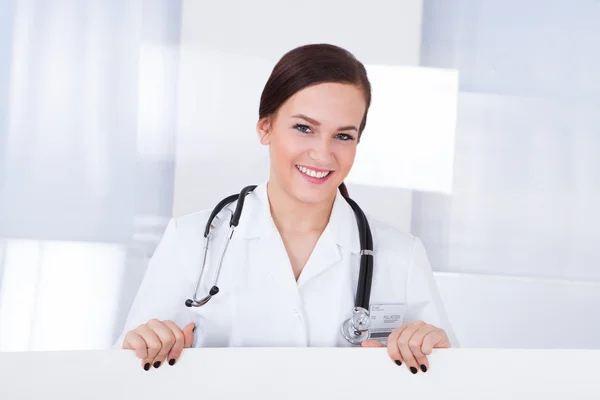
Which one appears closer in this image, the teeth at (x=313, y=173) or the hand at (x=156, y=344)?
the hand at (x=156, y=344)

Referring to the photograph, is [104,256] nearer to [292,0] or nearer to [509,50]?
[292,0]

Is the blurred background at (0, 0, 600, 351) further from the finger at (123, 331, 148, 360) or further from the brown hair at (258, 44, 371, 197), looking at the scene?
the finger at (123, 331, 148, 360)

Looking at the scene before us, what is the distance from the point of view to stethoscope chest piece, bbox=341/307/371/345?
122 centimetres

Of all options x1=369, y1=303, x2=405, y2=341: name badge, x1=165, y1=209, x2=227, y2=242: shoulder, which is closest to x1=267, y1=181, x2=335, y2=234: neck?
x1=165, y1=209, x2=227, y2=242: shoulder

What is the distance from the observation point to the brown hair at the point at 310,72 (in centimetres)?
133

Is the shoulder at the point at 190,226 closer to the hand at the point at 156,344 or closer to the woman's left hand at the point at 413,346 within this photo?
the hand at the point at 156,344

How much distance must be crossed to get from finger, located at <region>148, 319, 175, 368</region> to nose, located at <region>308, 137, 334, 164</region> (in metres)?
0.48

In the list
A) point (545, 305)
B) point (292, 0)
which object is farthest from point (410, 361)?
point (292, 0)

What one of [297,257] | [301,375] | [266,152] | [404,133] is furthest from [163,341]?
[404,133]

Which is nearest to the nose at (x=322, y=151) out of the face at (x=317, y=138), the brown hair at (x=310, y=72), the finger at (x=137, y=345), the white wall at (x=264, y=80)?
the face at (x=317, y=138)

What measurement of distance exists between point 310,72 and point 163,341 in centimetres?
63

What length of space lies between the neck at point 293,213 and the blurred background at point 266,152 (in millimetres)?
843

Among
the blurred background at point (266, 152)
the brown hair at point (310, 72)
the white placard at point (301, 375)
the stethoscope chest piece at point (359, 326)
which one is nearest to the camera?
the white placard at point (301, 375)

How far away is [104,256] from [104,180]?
26 centimetres
